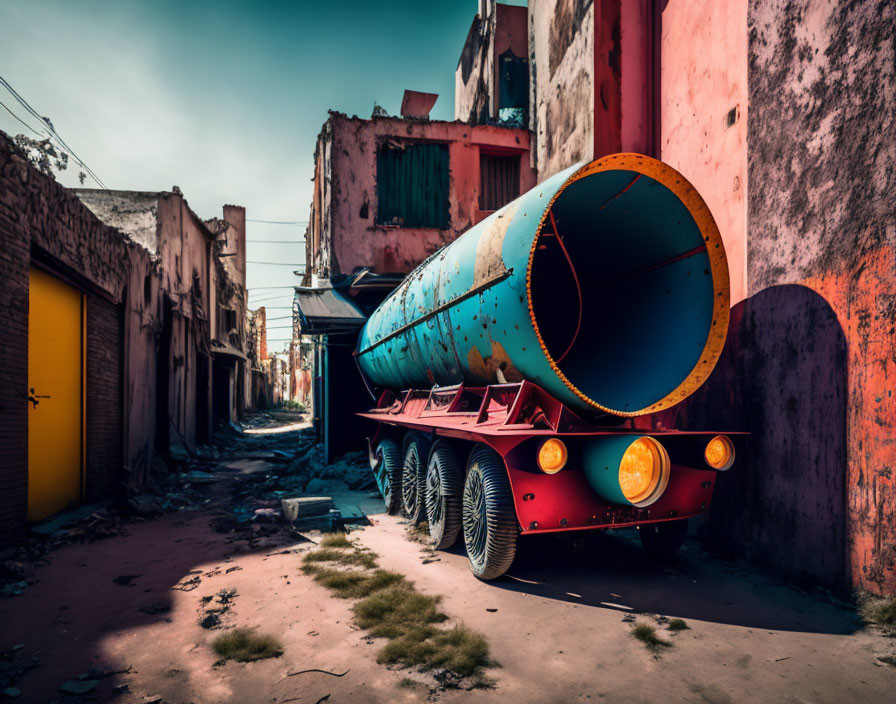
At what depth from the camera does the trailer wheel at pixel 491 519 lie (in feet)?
13.3

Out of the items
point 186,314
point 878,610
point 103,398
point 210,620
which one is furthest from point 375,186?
point 878,610

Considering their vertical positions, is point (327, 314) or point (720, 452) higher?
point (327, 314)

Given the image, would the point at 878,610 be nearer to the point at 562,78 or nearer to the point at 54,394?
the point at 54,394

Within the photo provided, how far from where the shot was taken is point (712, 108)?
576 cm

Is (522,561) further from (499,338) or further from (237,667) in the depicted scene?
(237,667)

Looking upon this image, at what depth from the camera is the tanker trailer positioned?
3.88m

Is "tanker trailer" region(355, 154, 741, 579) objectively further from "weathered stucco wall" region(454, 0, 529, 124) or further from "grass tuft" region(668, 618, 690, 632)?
"weathered stucco wall" region(454, 0, 529, 124)

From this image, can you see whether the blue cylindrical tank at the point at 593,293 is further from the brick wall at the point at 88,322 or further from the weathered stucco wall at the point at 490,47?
the weathered stucco wall at the point at 490,47

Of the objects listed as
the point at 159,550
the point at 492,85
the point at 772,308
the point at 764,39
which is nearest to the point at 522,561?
the point at 772,308

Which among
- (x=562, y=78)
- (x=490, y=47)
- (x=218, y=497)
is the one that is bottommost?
(x=218, y=497)

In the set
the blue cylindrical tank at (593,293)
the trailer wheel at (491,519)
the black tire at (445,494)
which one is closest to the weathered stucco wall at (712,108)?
the blue cylindrical tank at (593,293)

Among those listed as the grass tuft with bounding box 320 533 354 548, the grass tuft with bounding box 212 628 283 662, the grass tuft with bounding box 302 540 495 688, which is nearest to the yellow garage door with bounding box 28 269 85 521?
the grass tuft with bounding box 320 533 354 548

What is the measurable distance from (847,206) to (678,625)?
3172mm

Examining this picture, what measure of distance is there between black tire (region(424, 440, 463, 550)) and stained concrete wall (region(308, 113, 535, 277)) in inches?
313
